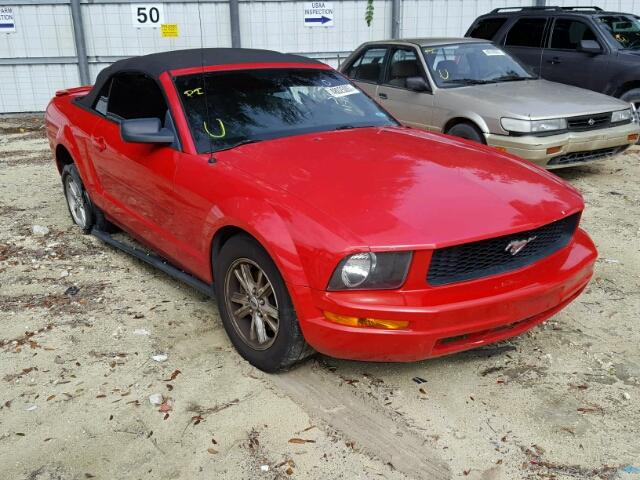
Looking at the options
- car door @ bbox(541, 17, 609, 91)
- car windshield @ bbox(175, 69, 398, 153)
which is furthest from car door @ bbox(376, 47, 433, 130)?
car windshield @ bbox(175, 69, 398, 153)

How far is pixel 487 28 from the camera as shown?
10062 mm

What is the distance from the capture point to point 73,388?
3.37 meters

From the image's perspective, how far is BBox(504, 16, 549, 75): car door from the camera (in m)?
9.44

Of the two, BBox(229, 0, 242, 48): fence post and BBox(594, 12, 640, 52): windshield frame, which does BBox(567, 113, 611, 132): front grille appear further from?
BBox(229, 0, 242, 48): fence post

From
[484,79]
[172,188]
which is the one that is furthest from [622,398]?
[484,79]

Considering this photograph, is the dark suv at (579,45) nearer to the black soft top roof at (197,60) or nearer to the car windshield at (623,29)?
the car windshield at (623,29)

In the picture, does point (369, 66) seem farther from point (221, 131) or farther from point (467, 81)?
point (221, 131)

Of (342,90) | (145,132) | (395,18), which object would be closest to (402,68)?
(342,90)

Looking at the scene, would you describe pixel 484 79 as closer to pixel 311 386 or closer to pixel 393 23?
pixel 311 386

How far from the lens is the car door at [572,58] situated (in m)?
8.76

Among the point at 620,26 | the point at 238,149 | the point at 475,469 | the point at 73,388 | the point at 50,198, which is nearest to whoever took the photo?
the point at 475,469

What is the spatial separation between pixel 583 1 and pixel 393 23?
709 cm

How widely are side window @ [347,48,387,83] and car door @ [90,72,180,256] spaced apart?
4282 mm

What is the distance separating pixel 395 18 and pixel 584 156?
8.29 m
